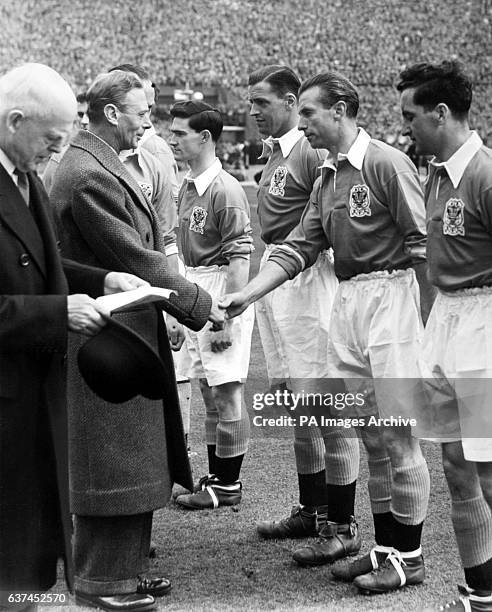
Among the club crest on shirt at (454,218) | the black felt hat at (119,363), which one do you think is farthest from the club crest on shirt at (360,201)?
the black felt hat at (119,363)

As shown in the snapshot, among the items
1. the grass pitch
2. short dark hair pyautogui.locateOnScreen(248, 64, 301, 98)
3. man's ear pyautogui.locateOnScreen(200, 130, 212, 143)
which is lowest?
the grass pitch

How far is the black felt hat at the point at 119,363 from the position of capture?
2529 millimetres

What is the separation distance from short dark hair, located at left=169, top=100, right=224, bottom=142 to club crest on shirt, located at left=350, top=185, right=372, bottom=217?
122 centimetres

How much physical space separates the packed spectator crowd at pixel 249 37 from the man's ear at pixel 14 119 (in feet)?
97.7

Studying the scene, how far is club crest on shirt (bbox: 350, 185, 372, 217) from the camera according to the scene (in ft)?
10.8

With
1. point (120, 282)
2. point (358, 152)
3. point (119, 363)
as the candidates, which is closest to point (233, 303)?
point (358, 152)

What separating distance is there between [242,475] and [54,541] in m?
2.22

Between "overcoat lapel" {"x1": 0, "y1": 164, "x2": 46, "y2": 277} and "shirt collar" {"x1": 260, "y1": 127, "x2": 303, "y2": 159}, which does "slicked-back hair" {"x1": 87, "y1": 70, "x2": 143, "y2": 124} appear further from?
"shirt collar" {"x1": 260, "y1": 127, "x2": 303, "y2": 159}

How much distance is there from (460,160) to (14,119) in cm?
126

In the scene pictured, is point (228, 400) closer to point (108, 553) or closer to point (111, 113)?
point (108, 553)

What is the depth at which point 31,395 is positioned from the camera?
242 cm

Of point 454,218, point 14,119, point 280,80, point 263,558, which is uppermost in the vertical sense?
point 280,80

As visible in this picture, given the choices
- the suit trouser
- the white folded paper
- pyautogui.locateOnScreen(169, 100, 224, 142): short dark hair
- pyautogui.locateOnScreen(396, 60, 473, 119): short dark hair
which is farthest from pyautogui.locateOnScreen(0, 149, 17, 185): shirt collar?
pyautogui.locateOnScreen(169, 100, 224, 142): short dark hair

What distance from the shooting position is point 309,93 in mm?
3428
